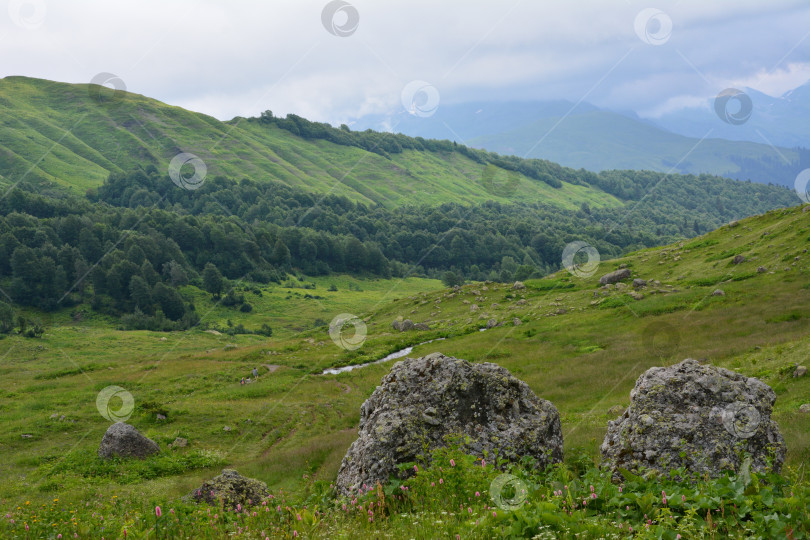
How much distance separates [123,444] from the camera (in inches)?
1024

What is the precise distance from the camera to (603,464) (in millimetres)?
10328

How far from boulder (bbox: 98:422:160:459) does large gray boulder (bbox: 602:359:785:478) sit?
79.4 ft

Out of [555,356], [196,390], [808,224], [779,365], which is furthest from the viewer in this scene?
[808,224]

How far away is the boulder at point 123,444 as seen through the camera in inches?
1013

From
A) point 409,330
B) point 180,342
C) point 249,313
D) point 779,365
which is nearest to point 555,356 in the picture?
point 779,365

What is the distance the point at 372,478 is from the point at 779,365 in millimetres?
20404

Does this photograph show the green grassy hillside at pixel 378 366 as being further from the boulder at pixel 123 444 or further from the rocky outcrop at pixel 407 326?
the rocky outcrop at pixel 407 326

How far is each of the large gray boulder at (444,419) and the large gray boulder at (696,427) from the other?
1854 millimetres

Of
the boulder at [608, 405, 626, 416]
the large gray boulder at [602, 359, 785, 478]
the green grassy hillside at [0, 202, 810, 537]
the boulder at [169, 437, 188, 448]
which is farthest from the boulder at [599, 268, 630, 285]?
the large gray boulder at [602, 359, 785, 478]

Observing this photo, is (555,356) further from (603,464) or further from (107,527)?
(107,527)

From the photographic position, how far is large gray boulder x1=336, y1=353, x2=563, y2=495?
11328mm

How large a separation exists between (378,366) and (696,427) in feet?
140

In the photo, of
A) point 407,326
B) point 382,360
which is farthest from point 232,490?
point 407,326

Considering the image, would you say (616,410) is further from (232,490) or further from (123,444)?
(123,444)
